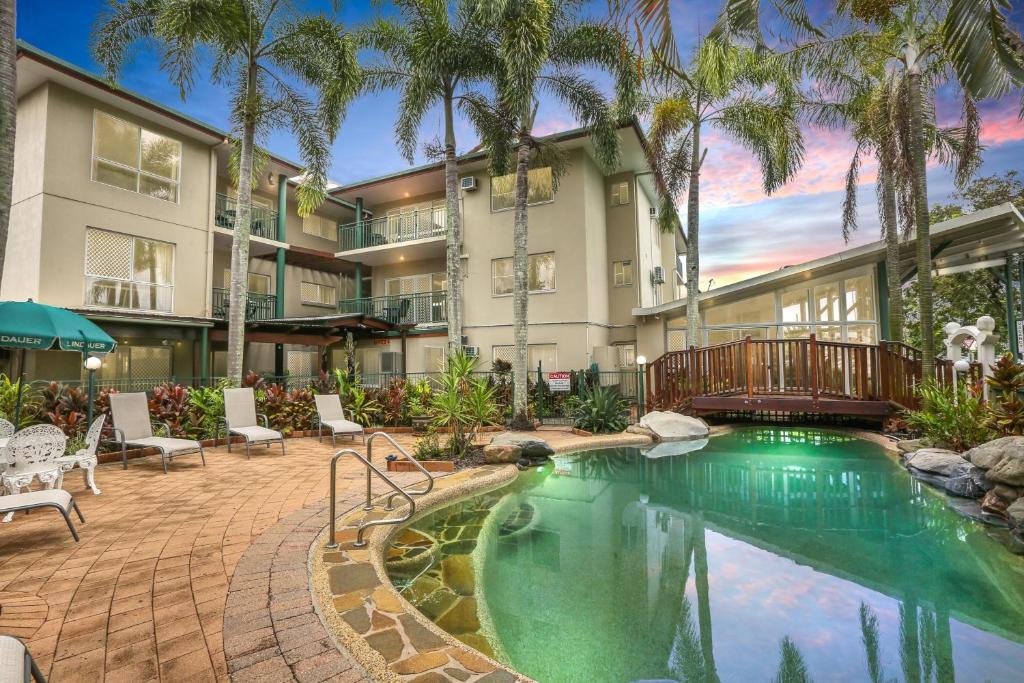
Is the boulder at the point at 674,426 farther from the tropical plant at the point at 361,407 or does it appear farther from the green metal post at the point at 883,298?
the green metal post at the point at 883,298

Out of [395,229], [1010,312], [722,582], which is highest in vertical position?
[395,229]

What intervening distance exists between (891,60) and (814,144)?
4455 mm

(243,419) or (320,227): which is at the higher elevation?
(320,227)

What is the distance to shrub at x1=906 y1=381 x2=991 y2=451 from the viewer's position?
7.55 metres

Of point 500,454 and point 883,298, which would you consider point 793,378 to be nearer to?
point 883,298

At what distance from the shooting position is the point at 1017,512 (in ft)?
16.4

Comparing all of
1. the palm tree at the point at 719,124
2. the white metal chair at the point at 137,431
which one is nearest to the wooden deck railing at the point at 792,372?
the palm tree at the point at 719,124

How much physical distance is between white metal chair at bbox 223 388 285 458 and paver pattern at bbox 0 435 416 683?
5.45ft

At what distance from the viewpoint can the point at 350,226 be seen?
2142 cm

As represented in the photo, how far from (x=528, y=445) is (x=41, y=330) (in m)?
7.21

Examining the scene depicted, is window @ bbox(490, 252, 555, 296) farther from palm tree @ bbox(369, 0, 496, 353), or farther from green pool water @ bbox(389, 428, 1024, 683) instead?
green pool water @ bbox(389, 428, 1024, 683)

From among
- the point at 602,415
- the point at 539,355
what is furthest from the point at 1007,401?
the point at 539,355

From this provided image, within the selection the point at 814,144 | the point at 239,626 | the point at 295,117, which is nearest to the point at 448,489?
the point at 239,626

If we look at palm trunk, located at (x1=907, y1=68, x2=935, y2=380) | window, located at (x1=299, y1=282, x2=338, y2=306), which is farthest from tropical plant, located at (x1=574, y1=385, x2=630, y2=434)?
window, located at (x1=299, y1=282, x2=338, y2=306)
